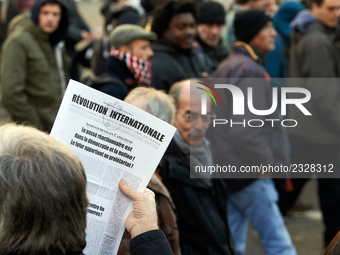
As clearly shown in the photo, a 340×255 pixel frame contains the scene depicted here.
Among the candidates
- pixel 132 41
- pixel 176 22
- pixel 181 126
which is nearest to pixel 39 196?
pixel 181 126

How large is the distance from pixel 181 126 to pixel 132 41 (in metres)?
1.41

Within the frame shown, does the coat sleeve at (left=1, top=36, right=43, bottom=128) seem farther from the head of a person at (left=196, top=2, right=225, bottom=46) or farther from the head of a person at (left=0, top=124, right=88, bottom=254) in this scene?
the head of a person at (left=0, top=124, right=88, bottom=254)

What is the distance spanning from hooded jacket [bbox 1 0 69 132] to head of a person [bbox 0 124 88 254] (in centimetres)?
312

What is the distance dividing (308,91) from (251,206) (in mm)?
1461

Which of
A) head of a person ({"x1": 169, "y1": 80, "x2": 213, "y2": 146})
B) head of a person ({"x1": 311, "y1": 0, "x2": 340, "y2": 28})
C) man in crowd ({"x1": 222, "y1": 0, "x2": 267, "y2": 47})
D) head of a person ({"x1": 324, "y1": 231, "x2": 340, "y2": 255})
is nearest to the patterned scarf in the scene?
head of a person ({"x1": 169, "y1": 80, "x2": 213, "y2": 146})

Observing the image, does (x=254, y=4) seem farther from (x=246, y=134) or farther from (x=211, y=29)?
(x=246, y=134)

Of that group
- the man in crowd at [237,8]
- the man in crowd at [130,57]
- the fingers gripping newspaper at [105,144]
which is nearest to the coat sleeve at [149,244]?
the fingers gripping newspaper at [105,144]

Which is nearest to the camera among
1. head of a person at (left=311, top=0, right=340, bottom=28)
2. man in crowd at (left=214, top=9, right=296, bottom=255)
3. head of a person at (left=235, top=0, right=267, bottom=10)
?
man in crowd at (left=214, top=9, right=296, bottom=255)

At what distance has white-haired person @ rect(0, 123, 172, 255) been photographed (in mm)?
1590

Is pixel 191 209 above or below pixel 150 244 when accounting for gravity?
above

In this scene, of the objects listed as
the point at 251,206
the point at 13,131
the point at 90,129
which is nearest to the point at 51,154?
the point at 13,131

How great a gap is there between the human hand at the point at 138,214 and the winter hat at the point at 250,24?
301 centimetres

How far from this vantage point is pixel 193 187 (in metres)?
3.24

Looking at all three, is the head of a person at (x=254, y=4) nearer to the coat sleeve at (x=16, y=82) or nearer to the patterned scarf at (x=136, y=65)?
the patterned scarf at (x=136, y=65)
